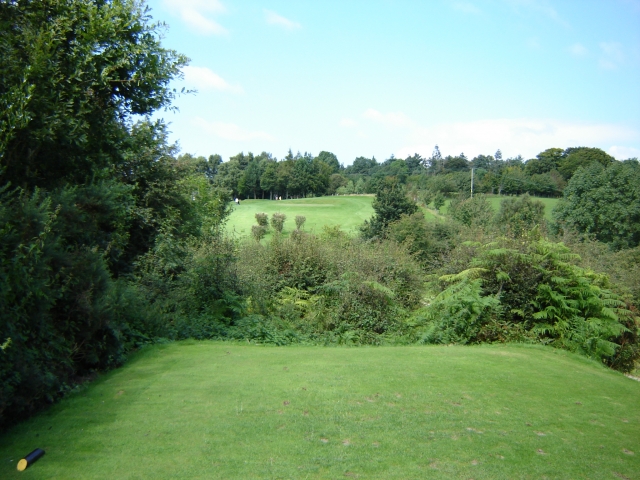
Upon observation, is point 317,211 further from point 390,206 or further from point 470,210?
point 470,210

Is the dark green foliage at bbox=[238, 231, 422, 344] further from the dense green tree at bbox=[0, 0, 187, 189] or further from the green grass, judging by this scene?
the green grass

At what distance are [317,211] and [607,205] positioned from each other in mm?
39002

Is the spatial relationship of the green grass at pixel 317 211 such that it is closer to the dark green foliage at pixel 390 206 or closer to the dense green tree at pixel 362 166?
the dark green foliage at pixel 390 206

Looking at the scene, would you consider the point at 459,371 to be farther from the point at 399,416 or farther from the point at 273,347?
the point at 273,347

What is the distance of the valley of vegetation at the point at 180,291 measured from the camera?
6561mm

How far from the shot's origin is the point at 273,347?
1170 cm

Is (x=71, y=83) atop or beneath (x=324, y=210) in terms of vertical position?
atop

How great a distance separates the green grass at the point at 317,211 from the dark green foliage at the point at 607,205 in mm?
26929

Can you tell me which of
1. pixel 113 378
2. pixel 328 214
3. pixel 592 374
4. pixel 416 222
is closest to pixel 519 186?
pixel 328 214

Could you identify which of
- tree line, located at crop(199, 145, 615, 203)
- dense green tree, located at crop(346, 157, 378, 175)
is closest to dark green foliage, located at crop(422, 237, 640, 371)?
tree line, located at crop(199, 145, 615, 203)

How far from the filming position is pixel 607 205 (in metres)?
58.1

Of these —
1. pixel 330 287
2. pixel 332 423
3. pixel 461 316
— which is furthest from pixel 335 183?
pixel 332 423

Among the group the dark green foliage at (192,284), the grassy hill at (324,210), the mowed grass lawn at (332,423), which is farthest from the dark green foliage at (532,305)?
the grassy hill at (324,210)

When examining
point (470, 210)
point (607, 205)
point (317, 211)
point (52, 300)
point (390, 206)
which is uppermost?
point (52, 300)
